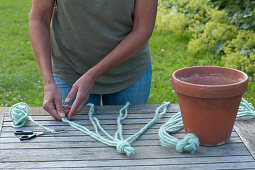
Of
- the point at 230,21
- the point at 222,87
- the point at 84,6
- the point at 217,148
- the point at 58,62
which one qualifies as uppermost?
the point at 84,6

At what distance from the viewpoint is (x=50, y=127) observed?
5.24 feet

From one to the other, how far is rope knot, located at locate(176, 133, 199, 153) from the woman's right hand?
574 millimetres

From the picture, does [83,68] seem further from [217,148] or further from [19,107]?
[217,148]

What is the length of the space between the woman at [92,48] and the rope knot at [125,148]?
0.38 metres

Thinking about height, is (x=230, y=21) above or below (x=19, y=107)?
below

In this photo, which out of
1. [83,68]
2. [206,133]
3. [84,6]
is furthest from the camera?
[83,68]

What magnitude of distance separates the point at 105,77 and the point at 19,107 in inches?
20.4

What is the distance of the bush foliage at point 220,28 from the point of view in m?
4.20

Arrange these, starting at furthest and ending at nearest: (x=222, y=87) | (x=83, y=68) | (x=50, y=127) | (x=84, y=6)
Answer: (x=83, y=68), (x=84, y=6), (x=50, y=127), (x=222, y=87)

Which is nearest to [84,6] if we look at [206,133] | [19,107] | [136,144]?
[19,107]

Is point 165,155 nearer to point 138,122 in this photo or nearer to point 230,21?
point 138,122

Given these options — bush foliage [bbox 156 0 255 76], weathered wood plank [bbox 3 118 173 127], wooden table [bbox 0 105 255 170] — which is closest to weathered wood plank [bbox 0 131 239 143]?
wooden table [bbox 0 105 255 170]

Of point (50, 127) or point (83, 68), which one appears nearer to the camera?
point (50, 127)

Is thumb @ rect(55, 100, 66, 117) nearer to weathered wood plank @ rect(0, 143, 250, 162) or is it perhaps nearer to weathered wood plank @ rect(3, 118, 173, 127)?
weathered wood plank @ rect(3, 118, 173, 127)
